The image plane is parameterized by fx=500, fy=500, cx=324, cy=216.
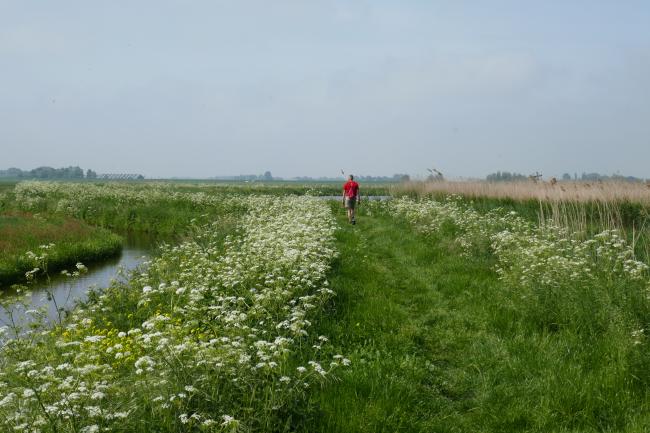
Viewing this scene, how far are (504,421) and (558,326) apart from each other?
2801 millimetres

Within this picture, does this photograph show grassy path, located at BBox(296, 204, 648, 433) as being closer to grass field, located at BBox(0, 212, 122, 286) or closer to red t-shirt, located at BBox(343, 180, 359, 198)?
grass field, located at BBox(0, 212, 122, 286)

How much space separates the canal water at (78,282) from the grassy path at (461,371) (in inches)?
209

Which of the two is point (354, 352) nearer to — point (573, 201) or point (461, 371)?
point (461, 371)

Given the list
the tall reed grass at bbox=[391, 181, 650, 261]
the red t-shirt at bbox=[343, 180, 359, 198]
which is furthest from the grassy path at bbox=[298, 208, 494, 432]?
the red t-shirt at bbox=[343, 180, 359, 198]

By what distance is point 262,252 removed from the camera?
9.79 meters

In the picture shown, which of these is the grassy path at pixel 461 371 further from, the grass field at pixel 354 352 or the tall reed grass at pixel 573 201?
the tall reed grass at pixel 573 201

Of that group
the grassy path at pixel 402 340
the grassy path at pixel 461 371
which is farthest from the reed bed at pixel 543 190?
the grassy path at pixel 461 371

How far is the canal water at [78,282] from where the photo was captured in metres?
10.2

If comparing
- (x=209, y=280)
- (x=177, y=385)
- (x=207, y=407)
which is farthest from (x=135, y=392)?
(x=209, y=280)

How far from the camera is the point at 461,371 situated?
6383 mm

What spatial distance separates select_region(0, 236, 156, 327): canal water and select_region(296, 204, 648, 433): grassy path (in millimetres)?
5299

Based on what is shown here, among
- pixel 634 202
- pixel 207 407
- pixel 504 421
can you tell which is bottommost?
pixel 504 421

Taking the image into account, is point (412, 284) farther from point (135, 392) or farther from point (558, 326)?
point (135, 392)

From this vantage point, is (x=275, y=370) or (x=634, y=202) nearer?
(x=275, y=370)
